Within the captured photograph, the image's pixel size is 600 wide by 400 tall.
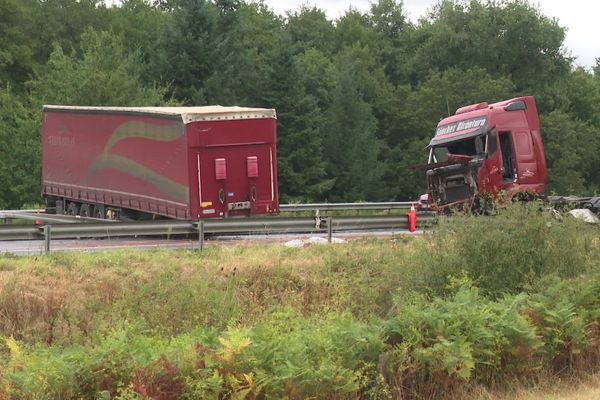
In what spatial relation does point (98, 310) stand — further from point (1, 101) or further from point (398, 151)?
point (398, 151)

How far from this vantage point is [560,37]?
69875 millimetres

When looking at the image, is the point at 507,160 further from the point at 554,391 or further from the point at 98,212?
the point at 554,391

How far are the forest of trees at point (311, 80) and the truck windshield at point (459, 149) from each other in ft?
67.1

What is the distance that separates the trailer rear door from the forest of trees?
62.3 feet

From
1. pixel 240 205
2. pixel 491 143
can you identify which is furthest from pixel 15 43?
pixel 491 143

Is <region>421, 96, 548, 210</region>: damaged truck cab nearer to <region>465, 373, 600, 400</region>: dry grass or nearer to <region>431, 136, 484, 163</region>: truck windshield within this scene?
<region>431, 136, 484, 163</region>: truck windshield

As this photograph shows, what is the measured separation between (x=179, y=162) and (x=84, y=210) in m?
6.10

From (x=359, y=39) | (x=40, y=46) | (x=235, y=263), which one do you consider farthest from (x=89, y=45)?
(x=359, y=39)

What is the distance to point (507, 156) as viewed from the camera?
22.5m

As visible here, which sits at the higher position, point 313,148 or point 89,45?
point 89,45

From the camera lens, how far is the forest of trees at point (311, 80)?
140 feet

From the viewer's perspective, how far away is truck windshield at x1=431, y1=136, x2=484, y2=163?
73.8 feet

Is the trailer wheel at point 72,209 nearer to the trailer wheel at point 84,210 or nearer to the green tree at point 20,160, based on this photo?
the trailer wheel at point 84,210

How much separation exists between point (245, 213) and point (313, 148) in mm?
33867
